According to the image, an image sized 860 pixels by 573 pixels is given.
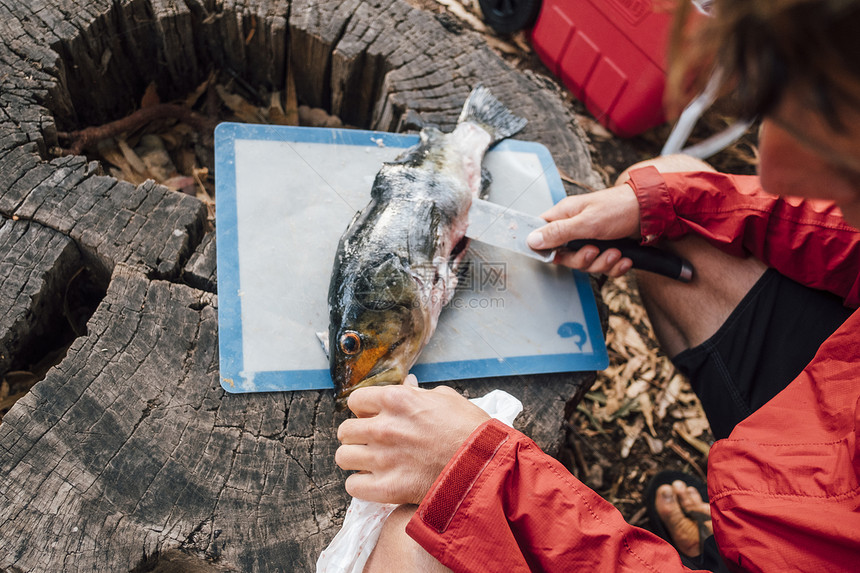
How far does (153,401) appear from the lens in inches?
64.9

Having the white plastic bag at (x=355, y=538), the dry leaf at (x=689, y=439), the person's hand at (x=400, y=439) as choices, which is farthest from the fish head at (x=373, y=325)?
the dry leaf at (x=689, y=439)

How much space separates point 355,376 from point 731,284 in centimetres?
151

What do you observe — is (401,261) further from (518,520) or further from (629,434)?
(629,434)

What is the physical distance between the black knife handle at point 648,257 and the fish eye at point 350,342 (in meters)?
0.95

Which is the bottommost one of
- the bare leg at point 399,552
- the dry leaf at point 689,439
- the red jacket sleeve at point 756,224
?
the dry leaf at point 689,439

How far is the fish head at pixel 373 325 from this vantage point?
173cm

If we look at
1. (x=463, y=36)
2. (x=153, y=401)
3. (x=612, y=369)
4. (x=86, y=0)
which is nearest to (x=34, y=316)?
(x=153, y=401)

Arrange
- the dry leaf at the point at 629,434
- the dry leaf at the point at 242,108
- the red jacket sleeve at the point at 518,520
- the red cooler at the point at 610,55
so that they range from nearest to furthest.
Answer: the red jacket sleeve at the point at 518,520 < the dry leaf at the point at 242,108 < the dry leaf at the point at 629,434 < the red cooler at the point at 610,55

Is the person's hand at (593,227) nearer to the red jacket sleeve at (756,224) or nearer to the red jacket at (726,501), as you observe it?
the red jacket sleeve at (756,224)

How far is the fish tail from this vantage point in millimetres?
2477

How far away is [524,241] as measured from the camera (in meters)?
2.18

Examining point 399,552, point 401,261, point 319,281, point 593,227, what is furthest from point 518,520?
point 593,227

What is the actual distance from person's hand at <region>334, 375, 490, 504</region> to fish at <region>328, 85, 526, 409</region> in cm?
16

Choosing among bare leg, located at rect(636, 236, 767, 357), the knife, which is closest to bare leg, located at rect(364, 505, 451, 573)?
the knife
